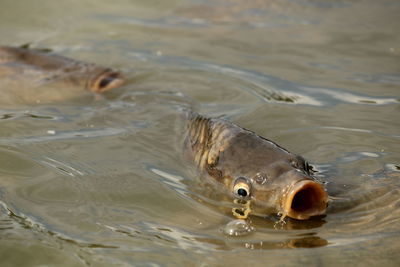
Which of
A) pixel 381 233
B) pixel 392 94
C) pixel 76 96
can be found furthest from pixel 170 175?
pixel 392 94

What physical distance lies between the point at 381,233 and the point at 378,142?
4.18 feet

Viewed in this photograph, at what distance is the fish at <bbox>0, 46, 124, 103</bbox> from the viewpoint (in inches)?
209

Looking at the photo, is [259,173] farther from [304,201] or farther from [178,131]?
[178,131]

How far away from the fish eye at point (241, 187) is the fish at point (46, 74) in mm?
2367

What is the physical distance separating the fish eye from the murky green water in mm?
120

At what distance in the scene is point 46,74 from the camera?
5.55 m

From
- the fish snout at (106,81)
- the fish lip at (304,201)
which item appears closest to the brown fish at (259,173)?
the fish lip at (304,201)

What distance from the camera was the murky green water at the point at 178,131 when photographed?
116 inches

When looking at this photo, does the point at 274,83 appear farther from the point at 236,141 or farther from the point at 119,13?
the point at 119,13

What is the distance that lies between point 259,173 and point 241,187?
135mm

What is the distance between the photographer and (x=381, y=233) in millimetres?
3002

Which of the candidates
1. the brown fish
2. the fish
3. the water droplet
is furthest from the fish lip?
the fish

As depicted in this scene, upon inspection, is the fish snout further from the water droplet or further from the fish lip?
the fish lip

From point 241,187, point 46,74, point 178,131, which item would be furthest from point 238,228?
point 46,74
